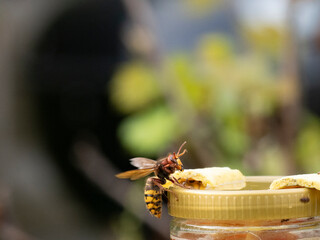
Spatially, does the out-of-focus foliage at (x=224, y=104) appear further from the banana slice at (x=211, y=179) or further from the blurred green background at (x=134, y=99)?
the banana slice at (x=211, y=179)

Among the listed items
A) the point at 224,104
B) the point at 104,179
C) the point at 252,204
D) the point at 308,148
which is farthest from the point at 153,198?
the point at 104,179

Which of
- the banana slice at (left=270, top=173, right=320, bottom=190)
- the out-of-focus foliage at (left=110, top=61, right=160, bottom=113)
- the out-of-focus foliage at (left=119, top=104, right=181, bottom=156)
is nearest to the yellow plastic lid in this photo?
the banana slice at (left=270, top=173, right=320, bottom=190)

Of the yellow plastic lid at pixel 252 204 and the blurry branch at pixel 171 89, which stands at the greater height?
the blurry branch at pixel 171 89

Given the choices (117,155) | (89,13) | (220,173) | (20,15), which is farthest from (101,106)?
(220,173)

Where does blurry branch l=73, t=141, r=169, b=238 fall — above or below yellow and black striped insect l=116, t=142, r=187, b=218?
above

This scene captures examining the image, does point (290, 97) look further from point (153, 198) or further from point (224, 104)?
point (153, 198)

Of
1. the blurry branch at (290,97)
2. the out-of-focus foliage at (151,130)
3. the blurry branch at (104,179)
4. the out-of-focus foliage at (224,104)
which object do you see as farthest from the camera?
the blurry branch at (104,179)

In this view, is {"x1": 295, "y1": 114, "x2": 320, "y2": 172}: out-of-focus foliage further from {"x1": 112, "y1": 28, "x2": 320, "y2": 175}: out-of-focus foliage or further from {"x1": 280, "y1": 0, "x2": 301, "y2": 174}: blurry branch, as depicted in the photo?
{"x1": 280, "y1": 0, "x2": 301, "y2": 174}: blurry branch

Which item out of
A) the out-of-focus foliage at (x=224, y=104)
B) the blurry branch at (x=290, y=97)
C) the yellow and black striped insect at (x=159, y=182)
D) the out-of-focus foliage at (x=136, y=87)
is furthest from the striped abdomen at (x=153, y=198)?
the out-of-focus foliage at (x=136, y=87)
